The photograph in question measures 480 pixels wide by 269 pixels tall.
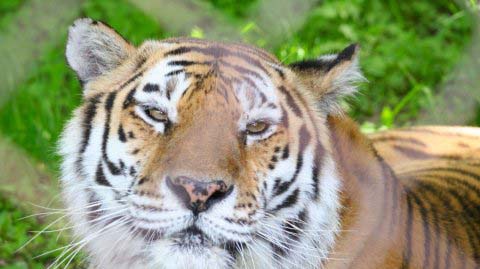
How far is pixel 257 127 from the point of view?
2.18 metres

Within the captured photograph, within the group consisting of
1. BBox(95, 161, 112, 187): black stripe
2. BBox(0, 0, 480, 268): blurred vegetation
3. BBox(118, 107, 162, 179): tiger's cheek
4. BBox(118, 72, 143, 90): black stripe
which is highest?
BBox(0, 0, 480, 268): blurred vegetation

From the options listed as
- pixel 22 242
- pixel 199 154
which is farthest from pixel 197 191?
pixel 22 242

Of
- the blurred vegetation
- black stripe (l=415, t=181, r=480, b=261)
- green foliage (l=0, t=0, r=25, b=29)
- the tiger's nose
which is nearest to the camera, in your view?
the tiger's nose

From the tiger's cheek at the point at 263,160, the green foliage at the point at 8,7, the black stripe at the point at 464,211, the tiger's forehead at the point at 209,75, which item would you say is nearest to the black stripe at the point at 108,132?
the tiger's forehead at the point at 209,75

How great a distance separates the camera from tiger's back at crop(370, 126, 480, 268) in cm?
241

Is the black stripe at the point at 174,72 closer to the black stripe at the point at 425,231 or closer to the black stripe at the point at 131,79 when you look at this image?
the black stripe at the point at 131,79

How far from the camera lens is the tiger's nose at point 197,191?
1.96 m

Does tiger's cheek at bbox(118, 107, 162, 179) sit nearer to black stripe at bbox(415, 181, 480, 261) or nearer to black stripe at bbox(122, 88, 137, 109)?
black stripe at bbox(122, 88, 137, 109)

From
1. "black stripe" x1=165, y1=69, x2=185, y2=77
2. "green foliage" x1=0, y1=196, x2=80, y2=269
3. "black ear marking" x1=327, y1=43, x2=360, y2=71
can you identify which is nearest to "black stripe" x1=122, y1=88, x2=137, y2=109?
"black stripe" x1=165, y1=69, x2=185, y2=77

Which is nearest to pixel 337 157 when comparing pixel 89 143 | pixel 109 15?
pixel 89 143

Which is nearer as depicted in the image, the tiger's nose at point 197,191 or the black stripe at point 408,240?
the tiger's nose at point 197,191

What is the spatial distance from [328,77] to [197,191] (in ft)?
2.05

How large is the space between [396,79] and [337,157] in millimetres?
1979

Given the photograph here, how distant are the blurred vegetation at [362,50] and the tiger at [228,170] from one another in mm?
991
